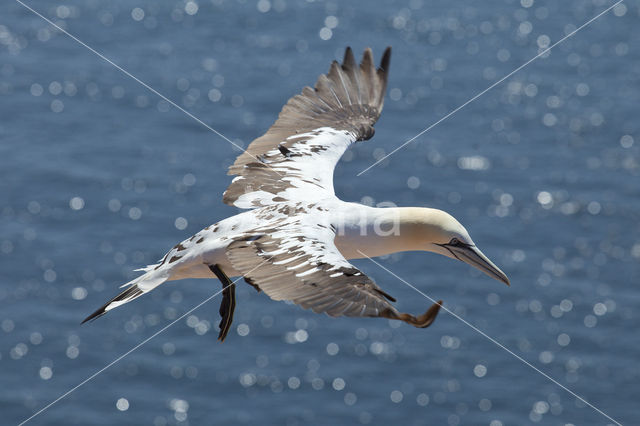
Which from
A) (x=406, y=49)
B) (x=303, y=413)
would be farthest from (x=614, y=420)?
(x=406, y=49)

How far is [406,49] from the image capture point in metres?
52.8

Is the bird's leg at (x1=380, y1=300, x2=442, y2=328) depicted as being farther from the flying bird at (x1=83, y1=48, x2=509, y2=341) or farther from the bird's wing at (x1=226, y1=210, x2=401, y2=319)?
the bird's wing at (x1=226, y1=210, x2=401, y2=319)

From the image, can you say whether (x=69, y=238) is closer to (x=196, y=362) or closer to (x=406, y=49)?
(x=196, y=362)

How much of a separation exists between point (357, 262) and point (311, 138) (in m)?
22.0

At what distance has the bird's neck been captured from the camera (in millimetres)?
13383

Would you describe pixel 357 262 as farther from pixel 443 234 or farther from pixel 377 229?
pixel 377 229

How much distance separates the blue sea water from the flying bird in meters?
24.0

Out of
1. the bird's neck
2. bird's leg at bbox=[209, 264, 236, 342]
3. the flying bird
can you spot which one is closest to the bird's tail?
the flying bird

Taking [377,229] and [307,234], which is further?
[377,229]

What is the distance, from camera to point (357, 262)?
38125mm

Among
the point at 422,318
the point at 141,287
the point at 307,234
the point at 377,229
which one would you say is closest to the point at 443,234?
the point at 377,229

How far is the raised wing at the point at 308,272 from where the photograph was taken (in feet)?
36.3

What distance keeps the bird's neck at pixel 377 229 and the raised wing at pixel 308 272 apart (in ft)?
0.94

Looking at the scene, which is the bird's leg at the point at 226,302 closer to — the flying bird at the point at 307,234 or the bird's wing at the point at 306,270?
the flying bird at the point at 307,234
